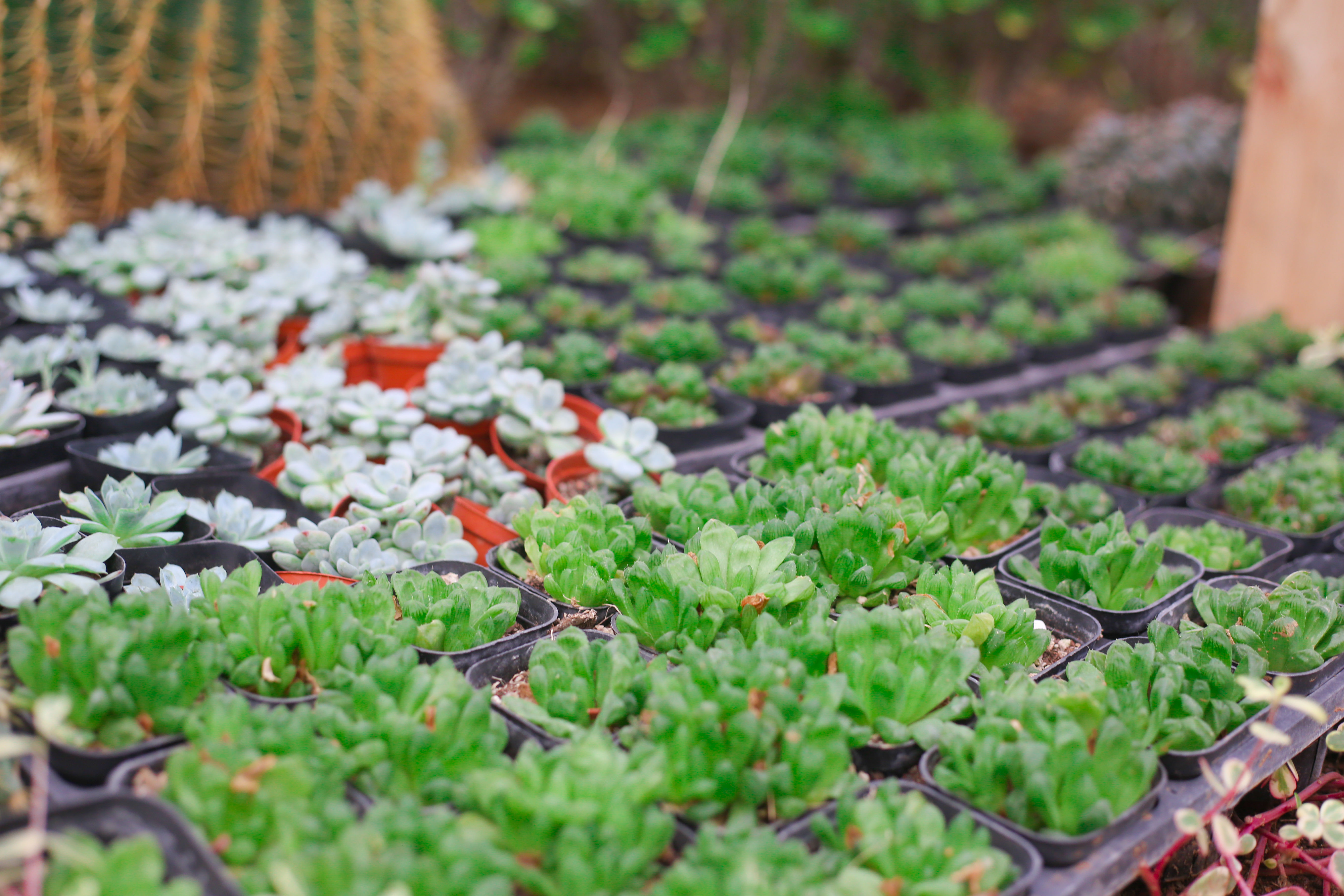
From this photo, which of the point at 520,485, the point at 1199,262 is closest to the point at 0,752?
the point at 520,485

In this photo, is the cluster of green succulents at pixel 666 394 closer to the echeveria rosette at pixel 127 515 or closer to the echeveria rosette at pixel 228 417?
the echeveria rosette at pixel 228 417

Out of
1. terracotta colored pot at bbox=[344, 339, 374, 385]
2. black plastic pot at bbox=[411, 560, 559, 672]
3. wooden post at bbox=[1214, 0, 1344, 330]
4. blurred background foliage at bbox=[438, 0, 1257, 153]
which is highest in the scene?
blurred background foliage at bbox=[438, 0, 1257, 153]

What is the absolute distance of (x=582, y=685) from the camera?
1.23 metres

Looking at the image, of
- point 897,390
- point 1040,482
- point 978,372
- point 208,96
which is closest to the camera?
point 1040,482

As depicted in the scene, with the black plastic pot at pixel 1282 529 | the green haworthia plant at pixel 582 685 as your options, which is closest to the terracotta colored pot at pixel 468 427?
the green haworthia plant at pixel 582 685

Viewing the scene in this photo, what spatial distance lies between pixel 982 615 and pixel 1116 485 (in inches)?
35.7

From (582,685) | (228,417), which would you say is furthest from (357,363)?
(582,685)

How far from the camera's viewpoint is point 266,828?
1.00 m

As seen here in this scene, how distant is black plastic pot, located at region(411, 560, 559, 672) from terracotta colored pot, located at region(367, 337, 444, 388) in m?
0.84

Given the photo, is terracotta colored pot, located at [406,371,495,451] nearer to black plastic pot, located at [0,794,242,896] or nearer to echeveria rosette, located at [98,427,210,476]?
echeveria rosette, located at [98,427,210,476]

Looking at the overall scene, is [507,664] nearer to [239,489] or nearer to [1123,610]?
[239,489]

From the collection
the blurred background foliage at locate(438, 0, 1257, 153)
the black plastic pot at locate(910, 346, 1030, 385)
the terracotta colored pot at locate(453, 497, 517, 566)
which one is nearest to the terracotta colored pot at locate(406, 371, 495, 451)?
the terracotta colored pot at locate(453, 497, 517, 566)

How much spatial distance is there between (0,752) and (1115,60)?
26.9 ft

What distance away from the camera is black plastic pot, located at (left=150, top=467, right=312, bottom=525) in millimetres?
1733
